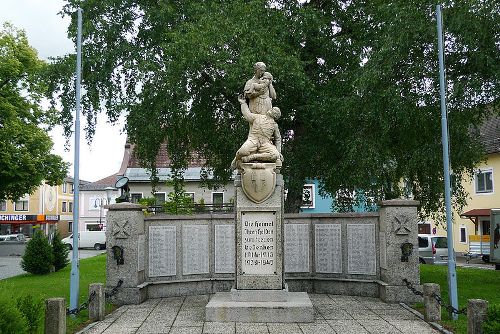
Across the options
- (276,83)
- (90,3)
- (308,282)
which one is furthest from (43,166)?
(308,282)

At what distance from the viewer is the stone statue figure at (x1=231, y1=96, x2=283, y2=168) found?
451 inches

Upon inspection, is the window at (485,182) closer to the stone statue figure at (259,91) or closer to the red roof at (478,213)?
the red roof at (478,213)

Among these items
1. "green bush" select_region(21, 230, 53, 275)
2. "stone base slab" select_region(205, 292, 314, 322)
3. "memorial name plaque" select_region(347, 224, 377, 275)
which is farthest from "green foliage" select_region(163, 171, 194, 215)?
"stone base slab" select_region(205, 292, 314, 322)

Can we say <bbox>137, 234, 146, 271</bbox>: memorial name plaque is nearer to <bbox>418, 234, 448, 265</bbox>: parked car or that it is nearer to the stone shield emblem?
the stone shield emblem

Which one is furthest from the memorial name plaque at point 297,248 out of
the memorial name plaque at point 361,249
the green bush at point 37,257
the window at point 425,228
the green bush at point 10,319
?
the window at point 425,228

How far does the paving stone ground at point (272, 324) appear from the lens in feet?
32.3

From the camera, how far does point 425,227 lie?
149 feet

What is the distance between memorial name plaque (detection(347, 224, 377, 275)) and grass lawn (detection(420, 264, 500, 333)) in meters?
1.85

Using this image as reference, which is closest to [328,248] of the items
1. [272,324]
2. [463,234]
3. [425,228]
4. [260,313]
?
[260,313]

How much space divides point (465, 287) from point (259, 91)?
8.08 m

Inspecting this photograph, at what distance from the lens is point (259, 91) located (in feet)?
38.4

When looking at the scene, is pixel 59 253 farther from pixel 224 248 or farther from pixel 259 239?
pixel 259 239

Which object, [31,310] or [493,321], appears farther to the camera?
[31,310]

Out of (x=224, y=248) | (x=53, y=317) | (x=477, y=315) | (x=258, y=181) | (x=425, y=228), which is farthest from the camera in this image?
(x=425, y=228)
